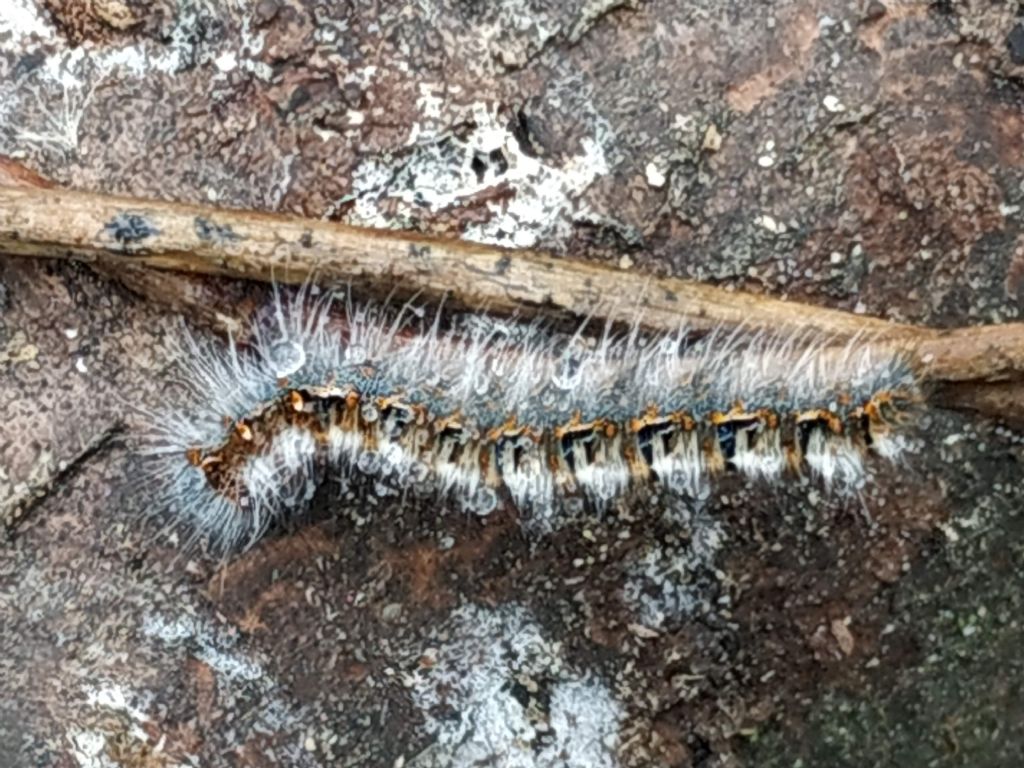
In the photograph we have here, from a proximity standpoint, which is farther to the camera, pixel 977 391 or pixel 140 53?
pixel 140 53

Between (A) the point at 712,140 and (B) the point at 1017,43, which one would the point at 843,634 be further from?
(B) the point at 1017,43

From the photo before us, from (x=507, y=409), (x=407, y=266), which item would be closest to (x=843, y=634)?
(x=507, y=409)

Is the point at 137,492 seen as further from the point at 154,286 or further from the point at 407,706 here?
the point at 407,706

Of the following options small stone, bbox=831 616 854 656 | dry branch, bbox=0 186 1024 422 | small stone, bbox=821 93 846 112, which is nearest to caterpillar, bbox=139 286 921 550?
dry branch, bbox=0 186 1024 422

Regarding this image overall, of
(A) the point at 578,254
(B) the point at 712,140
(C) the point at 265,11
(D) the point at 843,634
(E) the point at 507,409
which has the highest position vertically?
(C) the point at 265,11

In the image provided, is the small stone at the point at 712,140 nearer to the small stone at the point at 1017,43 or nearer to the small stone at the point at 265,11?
the small stone at the point at 1017,43

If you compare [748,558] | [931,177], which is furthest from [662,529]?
[931,177]
